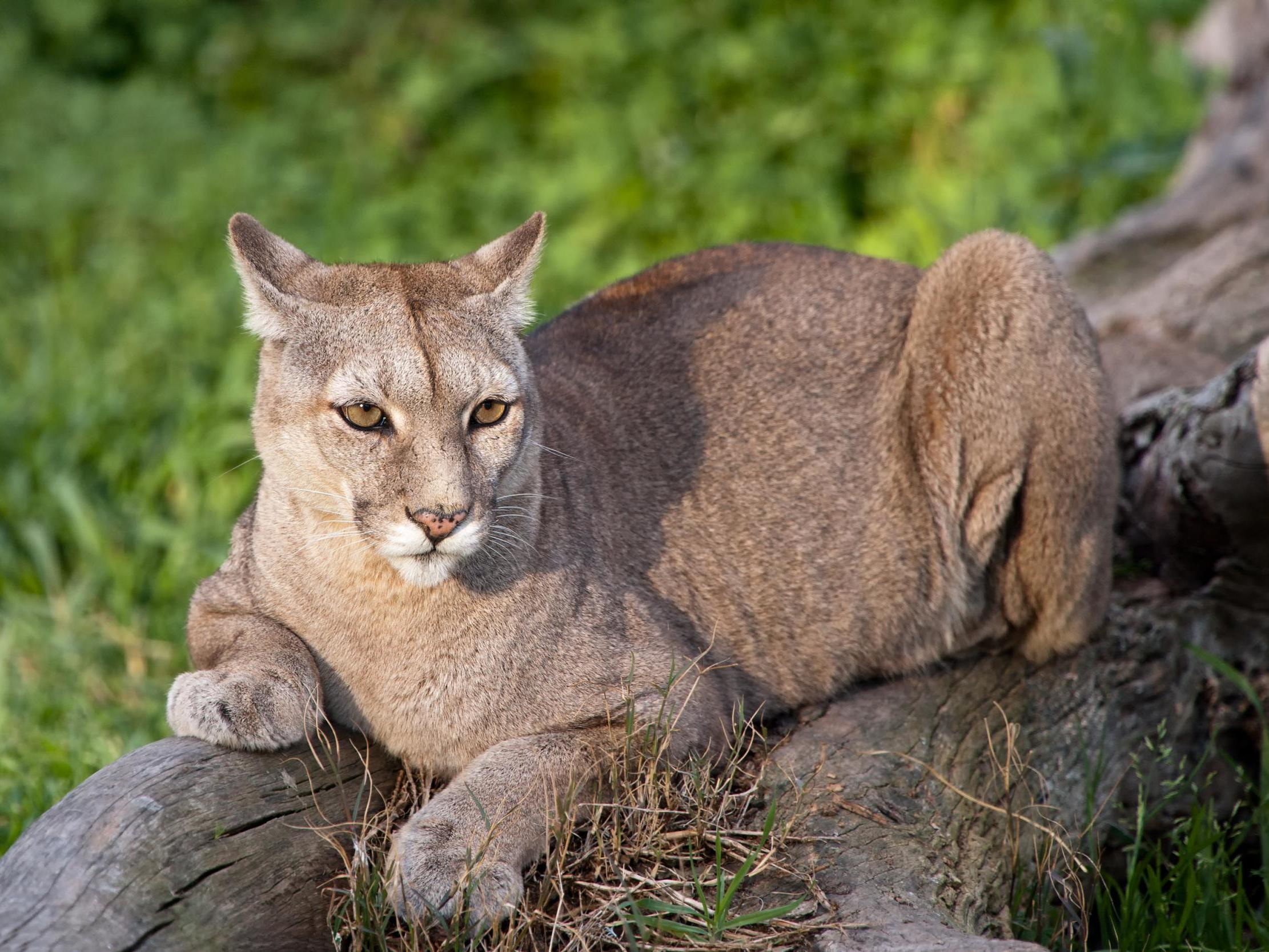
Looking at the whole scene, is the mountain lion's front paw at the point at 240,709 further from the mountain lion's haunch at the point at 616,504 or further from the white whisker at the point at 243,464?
the white whisker at the point at 243,464

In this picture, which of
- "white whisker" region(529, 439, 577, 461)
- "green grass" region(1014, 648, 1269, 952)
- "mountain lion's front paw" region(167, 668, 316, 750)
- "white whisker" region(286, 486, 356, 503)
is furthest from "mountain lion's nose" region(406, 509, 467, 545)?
"green grass" region(1014, 648, 1269, 952)

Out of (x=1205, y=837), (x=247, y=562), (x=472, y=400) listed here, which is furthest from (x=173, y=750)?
(x=1205, y=837)

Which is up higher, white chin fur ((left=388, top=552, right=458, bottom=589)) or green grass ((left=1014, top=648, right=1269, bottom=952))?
white chin fur ((left=388, top=552, right=458, bottom=589))

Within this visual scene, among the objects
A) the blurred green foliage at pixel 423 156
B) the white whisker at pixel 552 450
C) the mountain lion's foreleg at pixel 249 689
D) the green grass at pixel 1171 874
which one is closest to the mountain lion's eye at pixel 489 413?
the white whisker at pixel 552 450

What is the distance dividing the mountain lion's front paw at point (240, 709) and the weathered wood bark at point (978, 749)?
0.22ft

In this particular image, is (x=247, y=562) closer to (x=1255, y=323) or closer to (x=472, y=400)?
(x=472, y=400)

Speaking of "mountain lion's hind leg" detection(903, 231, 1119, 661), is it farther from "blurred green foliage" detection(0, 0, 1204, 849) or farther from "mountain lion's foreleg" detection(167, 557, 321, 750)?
"blurred green foliage" detection(0, 0, 1204, 849)

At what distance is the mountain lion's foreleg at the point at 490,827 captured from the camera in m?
3.69

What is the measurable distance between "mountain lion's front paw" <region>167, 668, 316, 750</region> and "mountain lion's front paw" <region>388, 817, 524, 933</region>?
1.61 ft

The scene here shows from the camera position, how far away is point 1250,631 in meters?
5.53

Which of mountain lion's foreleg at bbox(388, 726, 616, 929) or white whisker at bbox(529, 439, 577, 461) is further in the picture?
white whisker at bbox(529, 439, 577, 461)

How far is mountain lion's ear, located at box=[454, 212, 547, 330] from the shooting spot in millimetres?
4324

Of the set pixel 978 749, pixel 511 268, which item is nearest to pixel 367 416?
pixel 511 268

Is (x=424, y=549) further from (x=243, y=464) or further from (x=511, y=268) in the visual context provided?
(x=243, y=464)
